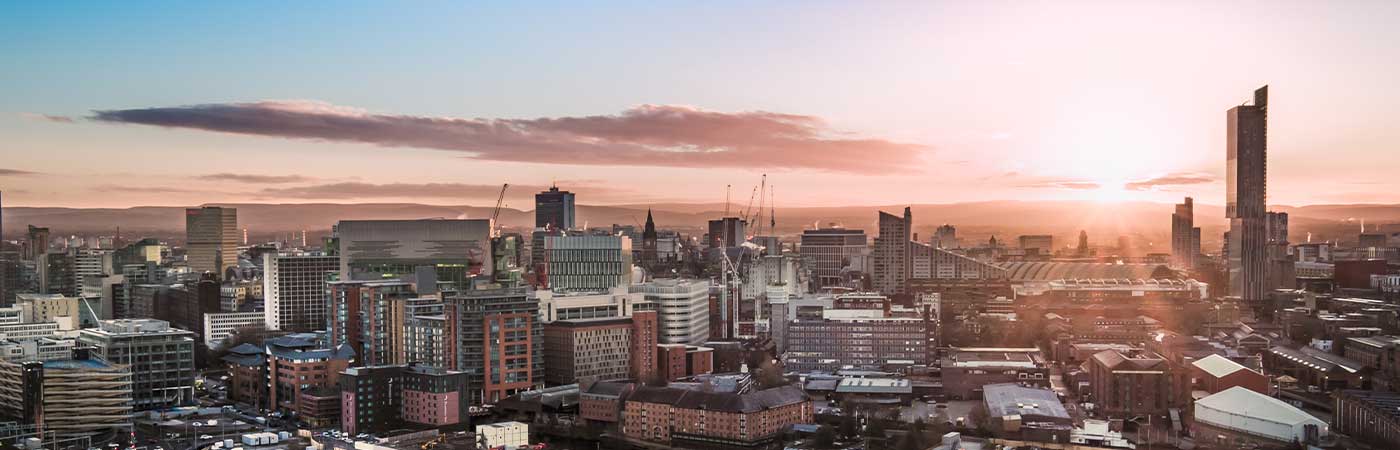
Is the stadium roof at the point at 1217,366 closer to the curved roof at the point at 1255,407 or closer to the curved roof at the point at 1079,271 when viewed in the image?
the curved roof at the point at 1255,407

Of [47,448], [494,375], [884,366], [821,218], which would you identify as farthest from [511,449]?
[821,218]

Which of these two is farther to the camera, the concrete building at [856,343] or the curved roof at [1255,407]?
the concrete building at [856,343]

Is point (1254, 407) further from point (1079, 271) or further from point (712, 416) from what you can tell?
point (1079, 271)

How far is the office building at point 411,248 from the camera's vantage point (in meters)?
30.1

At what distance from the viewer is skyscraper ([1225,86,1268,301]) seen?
34.9 m

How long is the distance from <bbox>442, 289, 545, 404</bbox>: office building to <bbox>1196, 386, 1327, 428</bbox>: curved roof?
9164 millimetres

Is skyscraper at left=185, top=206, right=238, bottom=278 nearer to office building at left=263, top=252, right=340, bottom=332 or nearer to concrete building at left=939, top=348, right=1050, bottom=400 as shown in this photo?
office building at left=263, top=252, right=340, bottom=332

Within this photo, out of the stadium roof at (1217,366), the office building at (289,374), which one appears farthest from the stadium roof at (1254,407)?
the office building at (289,374)

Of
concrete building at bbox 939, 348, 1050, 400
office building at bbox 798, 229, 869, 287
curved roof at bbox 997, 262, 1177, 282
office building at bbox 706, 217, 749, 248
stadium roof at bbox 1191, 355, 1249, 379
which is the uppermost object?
office building at bbox 706, 217, 749, 248

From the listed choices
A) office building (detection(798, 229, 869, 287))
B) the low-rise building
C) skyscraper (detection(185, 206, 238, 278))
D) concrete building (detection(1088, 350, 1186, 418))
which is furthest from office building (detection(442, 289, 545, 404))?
office building (detection(798, 229, 869, 287))

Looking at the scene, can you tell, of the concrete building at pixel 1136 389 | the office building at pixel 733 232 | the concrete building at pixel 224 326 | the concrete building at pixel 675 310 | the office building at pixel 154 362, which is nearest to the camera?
the concrete building at pixel 1136 389

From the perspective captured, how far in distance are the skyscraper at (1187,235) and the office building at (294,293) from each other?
90.6ft

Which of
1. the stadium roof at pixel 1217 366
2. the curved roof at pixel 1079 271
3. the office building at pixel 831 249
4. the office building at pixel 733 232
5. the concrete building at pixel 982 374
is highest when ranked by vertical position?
the office building at pixel 733 232

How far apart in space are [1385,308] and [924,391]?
13.3 m
